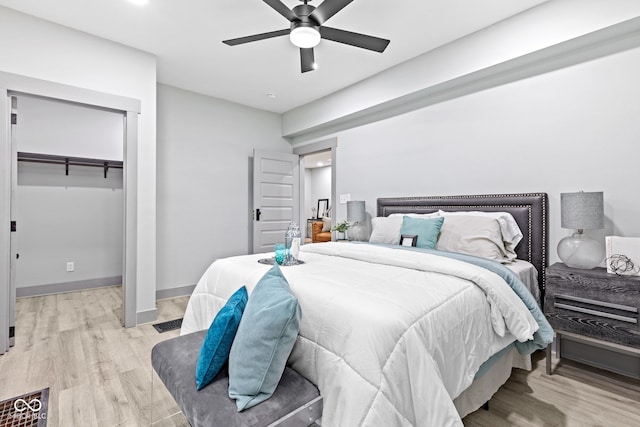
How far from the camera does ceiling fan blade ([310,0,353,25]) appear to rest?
1942 millimetres

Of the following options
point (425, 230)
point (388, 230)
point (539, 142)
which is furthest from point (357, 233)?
point (539, 142)

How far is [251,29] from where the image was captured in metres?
2.85

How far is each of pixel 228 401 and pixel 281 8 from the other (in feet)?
7.42

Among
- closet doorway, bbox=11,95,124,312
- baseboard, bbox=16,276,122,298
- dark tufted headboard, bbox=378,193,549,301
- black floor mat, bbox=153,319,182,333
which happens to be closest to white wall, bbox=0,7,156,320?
black floor mat, bbox=153,319,182,333

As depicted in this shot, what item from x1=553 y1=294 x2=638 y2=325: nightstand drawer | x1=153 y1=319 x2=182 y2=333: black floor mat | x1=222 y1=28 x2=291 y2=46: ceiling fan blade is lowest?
x1=153 y1=319 x2=182 y2=333: black floor mat

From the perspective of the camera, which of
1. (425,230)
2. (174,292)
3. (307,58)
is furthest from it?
(174,292)

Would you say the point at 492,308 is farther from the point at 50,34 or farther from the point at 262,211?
the point at 50,34

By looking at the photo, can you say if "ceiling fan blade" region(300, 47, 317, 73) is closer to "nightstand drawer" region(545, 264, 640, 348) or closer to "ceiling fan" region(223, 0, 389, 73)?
"ceiling fan" region(223, 0, 389, 73)

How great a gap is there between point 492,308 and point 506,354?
51cm

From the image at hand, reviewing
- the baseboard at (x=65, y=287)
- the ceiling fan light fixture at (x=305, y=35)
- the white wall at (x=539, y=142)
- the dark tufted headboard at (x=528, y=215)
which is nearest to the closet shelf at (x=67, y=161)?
the baseboard at (x=65, y=287)

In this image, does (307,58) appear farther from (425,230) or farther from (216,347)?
(216,347)

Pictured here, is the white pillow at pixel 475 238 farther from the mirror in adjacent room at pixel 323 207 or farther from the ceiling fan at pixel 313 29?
the mirror in adjacent room at pixel 323 207

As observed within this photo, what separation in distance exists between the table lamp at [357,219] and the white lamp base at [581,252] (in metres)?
2.14

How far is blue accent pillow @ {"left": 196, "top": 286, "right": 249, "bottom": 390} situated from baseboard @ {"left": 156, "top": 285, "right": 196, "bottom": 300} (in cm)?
313
